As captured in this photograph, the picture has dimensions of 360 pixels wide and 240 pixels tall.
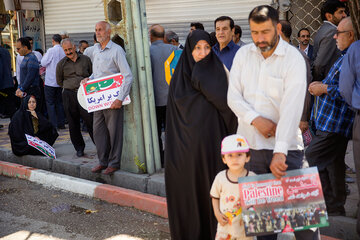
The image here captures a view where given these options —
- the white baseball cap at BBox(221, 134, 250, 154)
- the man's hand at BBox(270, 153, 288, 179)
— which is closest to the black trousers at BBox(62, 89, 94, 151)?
the white baseball cap at BBox(221, 134, 250, 154)

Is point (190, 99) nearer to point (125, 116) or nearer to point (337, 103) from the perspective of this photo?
point (337, 103)

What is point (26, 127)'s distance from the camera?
745 centimetres

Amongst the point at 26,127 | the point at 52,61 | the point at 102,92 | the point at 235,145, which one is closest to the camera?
the point at 235,145

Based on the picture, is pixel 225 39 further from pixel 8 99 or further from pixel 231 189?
pixel 8 99

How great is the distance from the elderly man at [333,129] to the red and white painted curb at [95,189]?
1660 mm

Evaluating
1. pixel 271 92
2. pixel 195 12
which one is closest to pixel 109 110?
pixel 271 92

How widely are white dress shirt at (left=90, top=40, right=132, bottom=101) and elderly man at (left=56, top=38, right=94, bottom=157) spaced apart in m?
1.30

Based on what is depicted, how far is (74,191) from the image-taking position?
239 inches

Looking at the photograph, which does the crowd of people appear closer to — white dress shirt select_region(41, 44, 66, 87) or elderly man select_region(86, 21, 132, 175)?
elderly man select_region(86, 21, 132, 175)

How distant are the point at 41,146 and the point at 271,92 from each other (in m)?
5.17

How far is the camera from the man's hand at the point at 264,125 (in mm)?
2943

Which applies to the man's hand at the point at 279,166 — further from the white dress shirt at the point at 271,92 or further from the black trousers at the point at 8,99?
the black trousers at the point at 8,99

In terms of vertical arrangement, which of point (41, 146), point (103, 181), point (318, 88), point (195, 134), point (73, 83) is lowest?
point (103, 181)

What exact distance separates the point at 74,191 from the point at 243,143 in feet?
12.0
